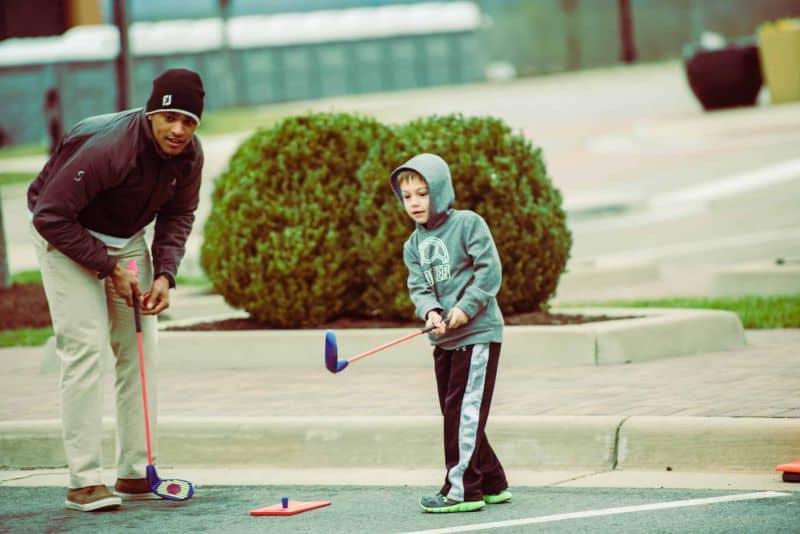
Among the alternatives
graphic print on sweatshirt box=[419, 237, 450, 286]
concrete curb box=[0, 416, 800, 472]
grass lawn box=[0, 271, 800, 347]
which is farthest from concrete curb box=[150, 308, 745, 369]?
graphic print on sweatshirt box=[419, 237, 450, 286]

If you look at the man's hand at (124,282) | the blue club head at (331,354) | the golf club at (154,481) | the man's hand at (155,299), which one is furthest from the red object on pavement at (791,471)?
the man's hand at (124,282)

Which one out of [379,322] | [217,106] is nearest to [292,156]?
[379,322]

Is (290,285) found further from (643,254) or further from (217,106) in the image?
(217,106)

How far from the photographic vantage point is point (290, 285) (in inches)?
388

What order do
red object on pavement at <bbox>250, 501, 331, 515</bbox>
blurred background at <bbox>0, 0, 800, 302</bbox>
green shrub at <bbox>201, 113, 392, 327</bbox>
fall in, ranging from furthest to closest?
blurred background at <bbox>0, 0, 800, 302</bbox> → green shrub at <bbox>201, 113, 392, 327</bbox> → red object on pavement at <bbox>250, 501, 331, 515</bbox>

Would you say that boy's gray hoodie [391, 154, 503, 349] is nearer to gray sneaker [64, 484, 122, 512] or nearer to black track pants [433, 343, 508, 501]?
black track pants [433, 343, 508, 501]

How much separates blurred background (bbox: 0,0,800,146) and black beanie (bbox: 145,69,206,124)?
1424 inches

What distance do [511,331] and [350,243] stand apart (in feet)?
4.73

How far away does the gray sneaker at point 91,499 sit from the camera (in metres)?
6.33

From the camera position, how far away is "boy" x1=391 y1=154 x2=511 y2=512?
607cm

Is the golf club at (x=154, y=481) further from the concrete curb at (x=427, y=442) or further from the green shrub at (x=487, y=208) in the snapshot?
the green shrub at (x=487, y=208)

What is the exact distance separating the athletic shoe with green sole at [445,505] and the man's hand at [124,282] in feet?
5.00

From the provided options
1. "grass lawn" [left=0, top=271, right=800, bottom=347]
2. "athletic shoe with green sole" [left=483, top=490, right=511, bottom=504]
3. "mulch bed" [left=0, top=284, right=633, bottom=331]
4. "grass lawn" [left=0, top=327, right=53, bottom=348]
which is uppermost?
"mulch bed" [left=0, top=284, right=633, bottom=331]

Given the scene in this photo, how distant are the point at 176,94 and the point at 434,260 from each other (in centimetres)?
126
